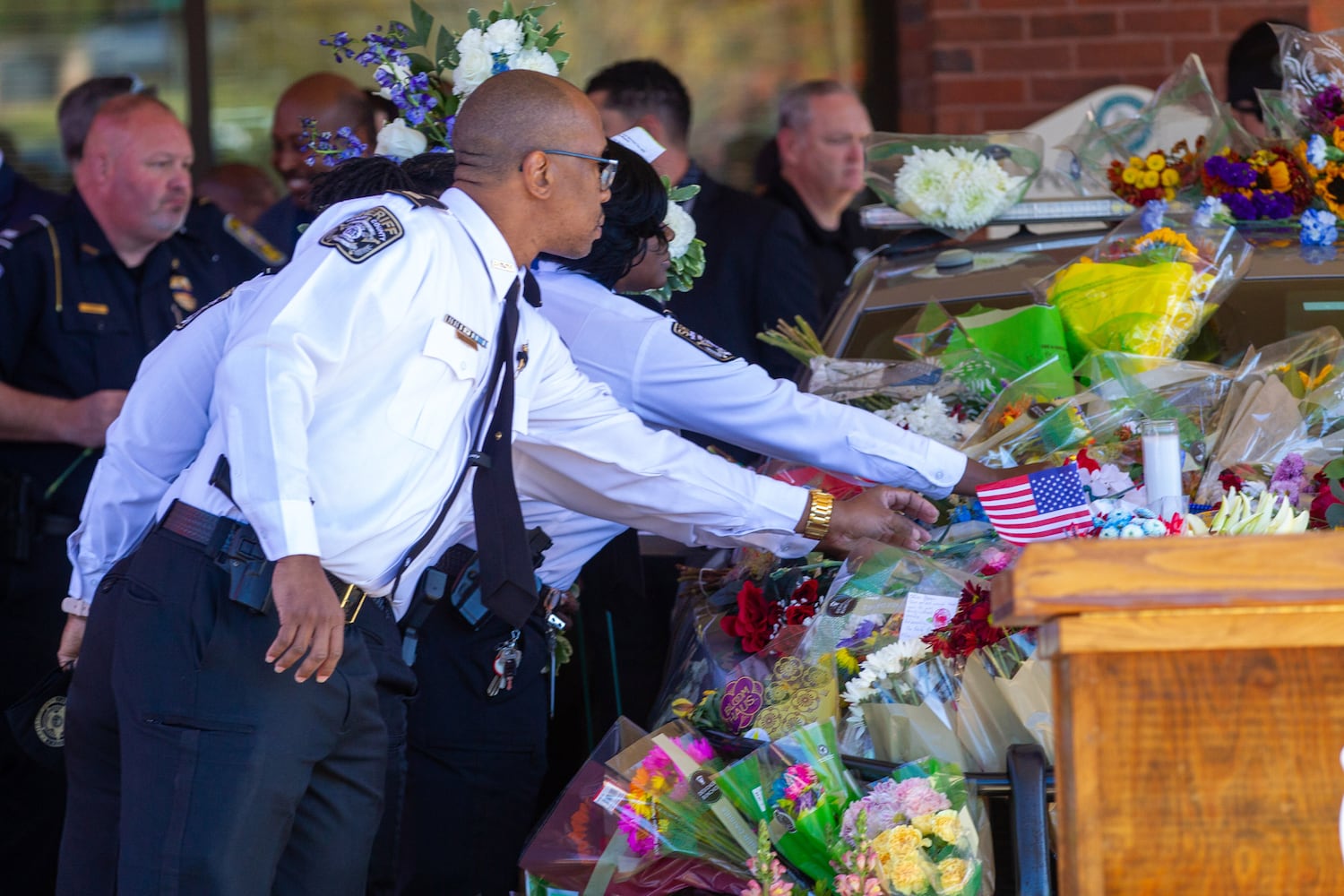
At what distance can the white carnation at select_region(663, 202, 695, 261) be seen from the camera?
3.78m

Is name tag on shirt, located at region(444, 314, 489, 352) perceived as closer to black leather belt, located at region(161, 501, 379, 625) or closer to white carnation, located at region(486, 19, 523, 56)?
black leather belt, located at region(161, 501, 379, 625)

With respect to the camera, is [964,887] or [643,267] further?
[643,267]

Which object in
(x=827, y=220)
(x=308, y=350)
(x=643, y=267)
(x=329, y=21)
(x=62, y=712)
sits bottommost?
(x=62, y=712)

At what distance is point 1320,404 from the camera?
3213mm

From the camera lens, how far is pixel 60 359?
15.3 feet

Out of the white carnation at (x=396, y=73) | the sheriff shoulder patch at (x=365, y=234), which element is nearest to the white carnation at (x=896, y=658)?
the sheriff shoulder patch at (x=365, y=234)

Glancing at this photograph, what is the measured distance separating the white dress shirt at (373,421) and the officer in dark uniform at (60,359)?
5.15ft

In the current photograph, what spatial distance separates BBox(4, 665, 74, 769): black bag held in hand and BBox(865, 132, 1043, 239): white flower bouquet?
2.71 m

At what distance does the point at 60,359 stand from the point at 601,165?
8.10 feet

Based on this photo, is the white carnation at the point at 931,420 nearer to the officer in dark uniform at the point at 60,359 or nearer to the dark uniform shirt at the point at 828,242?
the officer in dark uniform at the point at 60,359

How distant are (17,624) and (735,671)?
257cm

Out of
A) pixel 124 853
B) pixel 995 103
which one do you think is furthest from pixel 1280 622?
pixel 995 103

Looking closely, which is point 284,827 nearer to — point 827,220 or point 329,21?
point 827,220

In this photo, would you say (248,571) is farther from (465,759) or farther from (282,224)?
(282,224)
